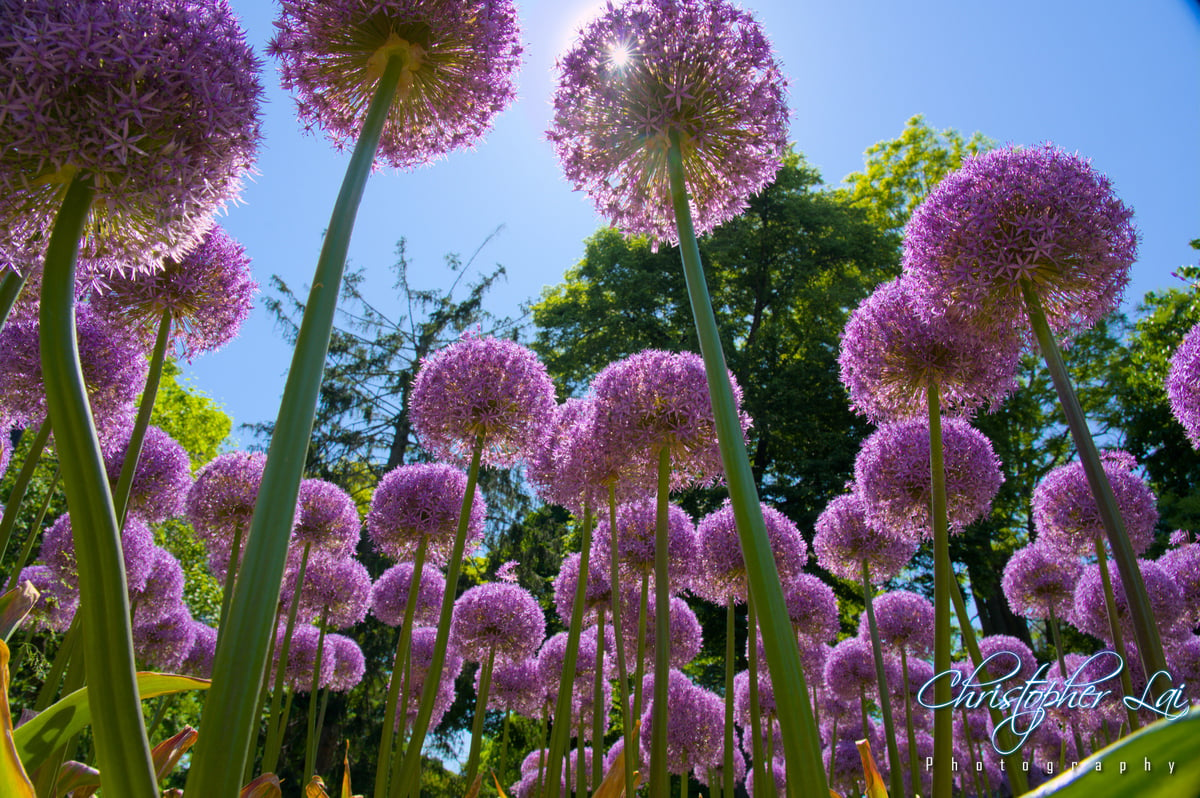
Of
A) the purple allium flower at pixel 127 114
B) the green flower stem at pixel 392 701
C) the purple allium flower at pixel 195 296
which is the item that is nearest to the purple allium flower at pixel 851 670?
the green flower stem at pixel 392 701

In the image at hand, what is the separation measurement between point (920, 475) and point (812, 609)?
12.0 feet

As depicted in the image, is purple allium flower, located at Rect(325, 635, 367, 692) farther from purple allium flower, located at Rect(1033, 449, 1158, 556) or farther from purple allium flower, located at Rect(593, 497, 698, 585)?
purple allium flower, located at Rect(1033, 449, 1158, 556)

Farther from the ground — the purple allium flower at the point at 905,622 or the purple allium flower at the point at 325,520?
the purple allium flower at the point at 325,520

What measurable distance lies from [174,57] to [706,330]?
1.64 meters

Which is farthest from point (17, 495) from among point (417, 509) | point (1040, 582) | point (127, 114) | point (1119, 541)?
point (1040, 582)

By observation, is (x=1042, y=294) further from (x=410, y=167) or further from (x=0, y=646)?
(x=0, y=646)

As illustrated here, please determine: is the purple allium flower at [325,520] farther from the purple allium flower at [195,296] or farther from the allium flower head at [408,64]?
the allium flower head at [408,64]

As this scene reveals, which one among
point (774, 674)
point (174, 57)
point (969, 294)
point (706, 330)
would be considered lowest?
point (774, 674)

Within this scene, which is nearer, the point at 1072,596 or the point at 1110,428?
the point at 1072,596

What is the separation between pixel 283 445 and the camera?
1495 millimetres

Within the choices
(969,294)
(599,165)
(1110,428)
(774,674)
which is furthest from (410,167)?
(1110,428)

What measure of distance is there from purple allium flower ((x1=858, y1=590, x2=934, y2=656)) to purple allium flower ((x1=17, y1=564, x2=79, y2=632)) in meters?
8.27

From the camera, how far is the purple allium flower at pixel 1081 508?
18.5 feet

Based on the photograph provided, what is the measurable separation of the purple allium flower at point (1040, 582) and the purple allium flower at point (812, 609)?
2089mm
